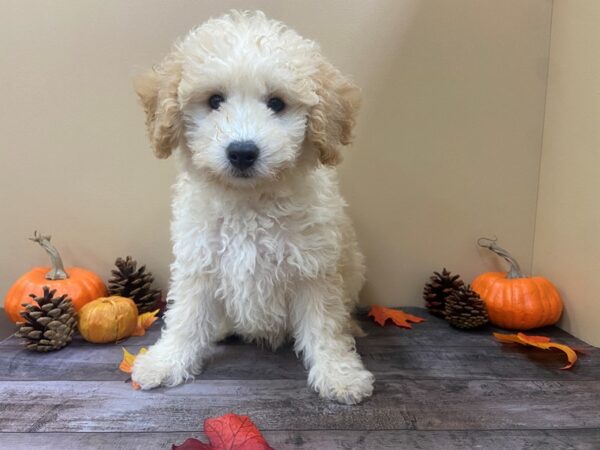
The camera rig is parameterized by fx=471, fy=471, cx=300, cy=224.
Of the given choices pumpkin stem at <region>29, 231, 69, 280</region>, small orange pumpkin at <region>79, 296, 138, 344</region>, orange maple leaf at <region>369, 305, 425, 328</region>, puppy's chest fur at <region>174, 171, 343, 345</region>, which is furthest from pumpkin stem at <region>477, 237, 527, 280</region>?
pumpkin stem at <region>29, 231, 69, 280</region>

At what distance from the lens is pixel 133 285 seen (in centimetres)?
250

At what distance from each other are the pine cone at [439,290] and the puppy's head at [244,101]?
1.19 m

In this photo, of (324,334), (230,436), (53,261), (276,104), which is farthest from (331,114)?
(53,261)

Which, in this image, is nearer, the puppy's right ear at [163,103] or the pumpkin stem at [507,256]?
the puppy's right ear at [163,103]

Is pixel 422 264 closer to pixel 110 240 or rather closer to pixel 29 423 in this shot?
pixel 110 240

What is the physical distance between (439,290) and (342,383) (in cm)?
112

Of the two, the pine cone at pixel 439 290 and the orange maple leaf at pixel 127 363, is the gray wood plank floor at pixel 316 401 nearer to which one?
the orange maple leaf at pixel 127 363

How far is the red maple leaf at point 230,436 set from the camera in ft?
4.23

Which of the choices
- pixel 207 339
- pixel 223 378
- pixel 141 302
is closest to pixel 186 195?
pixel 207 339

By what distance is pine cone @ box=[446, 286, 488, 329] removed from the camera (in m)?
2.33

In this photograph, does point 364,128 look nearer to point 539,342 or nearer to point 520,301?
point 520,301

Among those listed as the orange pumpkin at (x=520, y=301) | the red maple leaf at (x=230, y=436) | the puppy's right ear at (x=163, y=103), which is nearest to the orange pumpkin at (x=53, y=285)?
the puppy's right ear at (x=163, y=103)

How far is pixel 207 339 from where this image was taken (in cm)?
191

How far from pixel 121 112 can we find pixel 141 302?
3.35 feet
